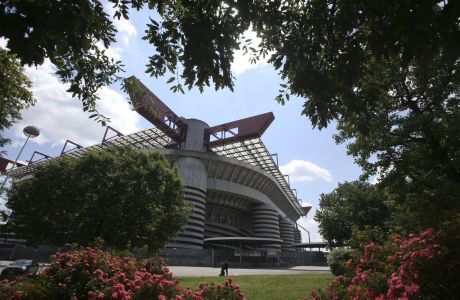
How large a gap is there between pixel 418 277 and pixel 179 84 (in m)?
5.42

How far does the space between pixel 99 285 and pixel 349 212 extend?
3066 centimetres

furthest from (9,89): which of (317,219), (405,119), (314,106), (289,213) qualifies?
(289,213)

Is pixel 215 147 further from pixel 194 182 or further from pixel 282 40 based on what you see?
pixel 282 40

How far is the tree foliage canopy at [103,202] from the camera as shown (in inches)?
1047

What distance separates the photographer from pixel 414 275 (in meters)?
5.59

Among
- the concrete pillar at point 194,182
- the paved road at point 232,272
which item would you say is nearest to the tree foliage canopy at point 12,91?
the paved road at point 232,272

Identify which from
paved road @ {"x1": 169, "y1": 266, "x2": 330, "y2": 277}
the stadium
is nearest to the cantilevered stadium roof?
the stadium

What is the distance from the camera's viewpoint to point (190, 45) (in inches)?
207

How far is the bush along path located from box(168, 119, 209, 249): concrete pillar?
2172 inches

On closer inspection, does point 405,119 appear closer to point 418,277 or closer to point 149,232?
point 418,277

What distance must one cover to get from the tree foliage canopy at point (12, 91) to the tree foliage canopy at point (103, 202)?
1462 centimetres

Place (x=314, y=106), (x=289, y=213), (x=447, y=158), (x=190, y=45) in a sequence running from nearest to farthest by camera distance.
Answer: (x=190, y=45) < (x=314, y=106) < (x=447, y=158) < (x=289, y=213)

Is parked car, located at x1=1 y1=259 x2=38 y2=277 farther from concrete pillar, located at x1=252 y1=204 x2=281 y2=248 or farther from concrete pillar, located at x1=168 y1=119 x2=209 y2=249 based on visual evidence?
concrete pillar, located at x1=252 y1=204 x2=281 y2=248

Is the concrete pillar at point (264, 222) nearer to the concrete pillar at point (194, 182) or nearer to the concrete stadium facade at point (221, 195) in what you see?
the concrete stadium facade at point (221, 195)
